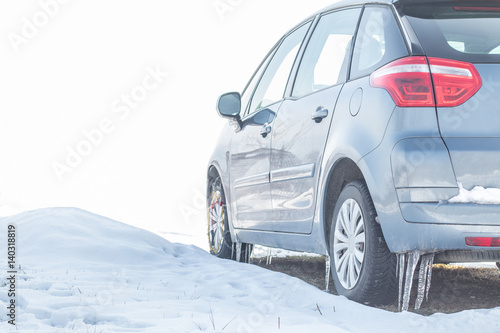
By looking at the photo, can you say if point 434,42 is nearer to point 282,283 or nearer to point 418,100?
point 418,100

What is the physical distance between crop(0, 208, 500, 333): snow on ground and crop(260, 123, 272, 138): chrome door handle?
1115 mm

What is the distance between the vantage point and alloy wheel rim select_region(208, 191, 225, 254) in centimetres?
680

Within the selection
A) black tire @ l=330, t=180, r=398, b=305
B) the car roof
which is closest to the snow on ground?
black tire @ l=330, t=180, r=398, b=305

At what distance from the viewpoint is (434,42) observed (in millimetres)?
3641

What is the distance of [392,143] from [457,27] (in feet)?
2.61

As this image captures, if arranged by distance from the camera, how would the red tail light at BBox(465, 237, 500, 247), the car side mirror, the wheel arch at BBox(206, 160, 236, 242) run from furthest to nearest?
the wheel arch at BBox(206, 160, 236, 242) → the car side mirror → the red tail light at BBox(465, 237, 500, 247)

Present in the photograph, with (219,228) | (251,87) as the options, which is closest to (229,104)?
(251,87)

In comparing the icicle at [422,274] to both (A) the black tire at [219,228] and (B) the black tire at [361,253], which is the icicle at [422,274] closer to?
(B) the black tire at [361,253]

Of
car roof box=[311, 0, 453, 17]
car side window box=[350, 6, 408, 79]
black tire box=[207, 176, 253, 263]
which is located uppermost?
car roof box=[311, 0, 453, 17]

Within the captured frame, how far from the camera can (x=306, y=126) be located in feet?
15.1

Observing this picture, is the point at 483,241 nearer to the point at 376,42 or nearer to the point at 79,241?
the point at 376,42

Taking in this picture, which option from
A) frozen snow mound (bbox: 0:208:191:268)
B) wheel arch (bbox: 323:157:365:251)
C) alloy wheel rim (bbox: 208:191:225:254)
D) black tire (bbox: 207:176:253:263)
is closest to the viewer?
wheel arch (bbox: 323:157:365:251)

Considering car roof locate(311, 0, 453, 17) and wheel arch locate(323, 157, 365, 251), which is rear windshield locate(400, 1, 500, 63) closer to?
car roof locate(311, 0, 453, 17)

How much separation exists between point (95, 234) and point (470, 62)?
4374 millimetres
